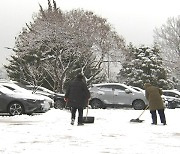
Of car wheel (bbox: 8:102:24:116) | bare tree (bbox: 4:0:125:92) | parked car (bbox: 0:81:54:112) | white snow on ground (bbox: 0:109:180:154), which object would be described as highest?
bare tree (bbox: 4:0:125:92)

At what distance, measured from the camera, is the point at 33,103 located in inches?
663

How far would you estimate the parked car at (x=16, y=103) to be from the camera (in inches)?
653

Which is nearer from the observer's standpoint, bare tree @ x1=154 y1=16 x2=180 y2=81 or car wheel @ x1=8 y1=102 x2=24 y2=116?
car wheel @ x1=8 y1=102 x2=24 y2=116

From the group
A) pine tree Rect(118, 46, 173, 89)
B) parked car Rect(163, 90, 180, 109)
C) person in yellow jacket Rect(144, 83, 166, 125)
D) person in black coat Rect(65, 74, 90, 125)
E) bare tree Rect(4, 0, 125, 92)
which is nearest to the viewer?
person in black coat Rect(65, 74, 90, 125)

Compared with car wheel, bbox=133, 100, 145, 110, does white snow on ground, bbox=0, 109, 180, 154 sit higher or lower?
lower

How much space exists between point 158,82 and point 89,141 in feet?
138

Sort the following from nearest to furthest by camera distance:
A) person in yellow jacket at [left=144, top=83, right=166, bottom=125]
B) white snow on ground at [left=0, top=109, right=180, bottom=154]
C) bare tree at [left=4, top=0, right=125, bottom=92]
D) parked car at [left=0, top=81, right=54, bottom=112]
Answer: white snow on ground at [left=0, top=109, right=180, bottom=154] → person in yellow jacket at [left=144, top=83, right=166, bottom=125] → parked car at [left=0, top=81, right=54, bottom=112] → bare tree at [left=4, top=0, right=125, bottom=92]

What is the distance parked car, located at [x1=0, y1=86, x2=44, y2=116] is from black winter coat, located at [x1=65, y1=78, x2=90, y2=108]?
3694 millimetres

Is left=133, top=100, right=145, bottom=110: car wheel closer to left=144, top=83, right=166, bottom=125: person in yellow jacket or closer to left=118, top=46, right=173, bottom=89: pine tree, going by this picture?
left=144, top=83, right=166, bottom=125: person in yellow jacket

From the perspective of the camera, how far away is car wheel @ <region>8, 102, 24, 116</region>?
16.6 meters

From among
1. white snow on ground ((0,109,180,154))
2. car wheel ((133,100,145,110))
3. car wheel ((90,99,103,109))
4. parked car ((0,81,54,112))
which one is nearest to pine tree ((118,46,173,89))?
car wheel ((133,100,145,110))

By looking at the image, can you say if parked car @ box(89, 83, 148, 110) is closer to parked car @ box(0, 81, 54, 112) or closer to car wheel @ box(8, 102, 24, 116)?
parked car @ box(0, 81, 54, 112)

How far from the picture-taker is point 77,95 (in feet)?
43.3

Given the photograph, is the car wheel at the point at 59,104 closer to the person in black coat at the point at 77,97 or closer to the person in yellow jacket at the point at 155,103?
the person in yellow jacket at the point at 155,103
